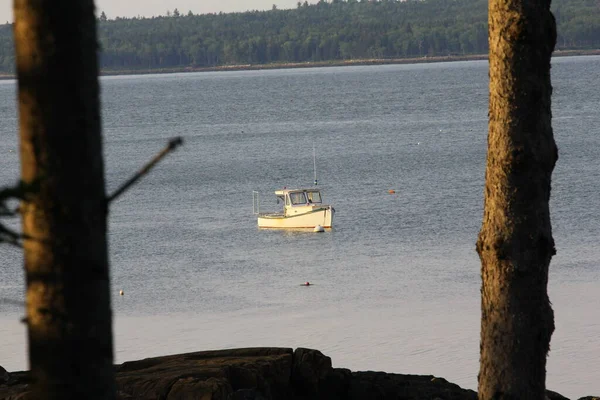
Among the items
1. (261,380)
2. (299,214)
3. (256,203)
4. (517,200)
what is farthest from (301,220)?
(517,200)

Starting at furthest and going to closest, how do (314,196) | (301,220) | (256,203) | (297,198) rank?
1. (256,203)
2. (314,196)
3. (297,198)
4. (301,220)

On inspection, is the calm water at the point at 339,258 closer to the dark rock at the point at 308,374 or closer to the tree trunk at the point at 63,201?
the tree trunk at the point at 63,201

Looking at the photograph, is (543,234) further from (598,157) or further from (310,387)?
(598,157)

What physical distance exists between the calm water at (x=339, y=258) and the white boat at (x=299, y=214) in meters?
0.58

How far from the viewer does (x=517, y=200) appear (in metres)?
6.55

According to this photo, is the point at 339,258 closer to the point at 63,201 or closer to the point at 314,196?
the point at 314,196

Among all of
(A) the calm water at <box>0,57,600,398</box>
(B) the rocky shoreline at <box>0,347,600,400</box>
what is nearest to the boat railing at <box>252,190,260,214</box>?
(A) the calm water at <box>0,57,600,398</box>

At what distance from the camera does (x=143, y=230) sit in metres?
34.9

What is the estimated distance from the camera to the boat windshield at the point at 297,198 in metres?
36.0

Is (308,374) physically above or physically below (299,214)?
above

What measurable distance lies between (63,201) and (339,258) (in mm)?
26074

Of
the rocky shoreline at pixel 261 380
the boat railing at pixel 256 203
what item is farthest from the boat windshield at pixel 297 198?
the rocky shoreline at pixel 261 380

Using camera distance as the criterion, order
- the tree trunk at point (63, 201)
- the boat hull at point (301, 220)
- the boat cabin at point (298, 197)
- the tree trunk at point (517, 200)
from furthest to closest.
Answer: the boat cabin at point (298, 197), the boat hull at point (301, 220), the tree trunk at point (517, 200), the tree trunk at point (63, 201)

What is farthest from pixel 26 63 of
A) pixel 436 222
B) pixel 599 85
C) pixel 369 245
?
pixel 599 85
